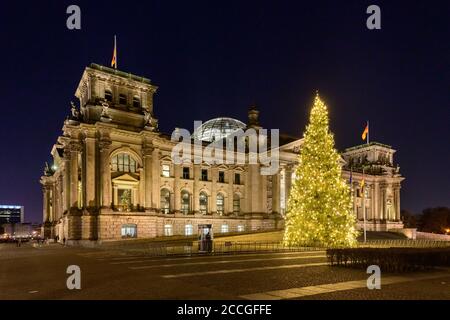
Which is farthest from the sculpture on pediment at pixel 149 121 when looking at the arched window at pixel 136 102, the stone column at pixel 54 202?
the stone column at pixel 54 202

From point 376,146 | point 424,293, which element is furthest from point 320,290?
point 376,146

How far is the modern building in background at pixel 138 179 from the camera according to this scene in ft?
201

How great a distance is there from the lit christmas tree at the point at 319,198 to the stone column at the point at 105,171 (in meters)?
31.0

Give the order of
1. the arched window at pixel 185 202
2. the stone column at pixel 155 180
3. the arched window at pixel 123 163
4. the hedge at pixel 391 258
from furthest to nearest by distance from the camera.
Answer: the arched window at pixel 185 202, the stone column at pixel 155 180, the arched window at pixel 123 163, the hedge at pixel 391 258

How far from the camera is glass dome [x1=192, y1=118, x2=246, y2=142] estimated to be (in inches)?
3853

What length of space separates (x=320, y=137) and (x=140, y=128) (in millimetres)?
35840

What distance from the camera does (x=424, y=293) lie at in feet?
49.7

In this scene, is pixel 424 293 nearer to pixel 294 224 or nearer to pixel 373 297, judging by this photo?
pixel 373 297

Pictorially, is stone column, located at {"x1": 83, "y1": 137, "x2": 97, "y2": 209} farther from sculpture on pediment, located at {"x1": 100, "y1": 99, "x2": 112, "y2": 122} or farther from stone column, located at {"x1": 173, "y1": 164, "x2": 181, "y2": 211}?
stone column, located at {"x1": 173, "y1": 164, "x2": 181, "y2": 211}

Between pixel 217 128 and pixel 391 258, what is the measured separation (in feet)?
260

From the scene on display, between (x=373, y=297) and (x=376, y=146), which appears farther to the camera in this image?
(x=376, y=146)

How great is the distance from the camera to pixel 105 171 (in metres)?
62.0

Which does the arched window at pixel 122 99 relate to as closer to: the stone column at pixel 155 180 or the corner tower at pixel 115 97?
the corner tower at pixel 115 97

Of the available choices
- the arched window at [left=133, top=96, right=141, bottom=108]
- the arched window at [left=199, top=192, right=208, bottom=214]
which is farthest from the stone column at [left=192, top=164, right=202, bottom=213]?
the arched window at [left=133, top=96, right=141, bottom=108]
